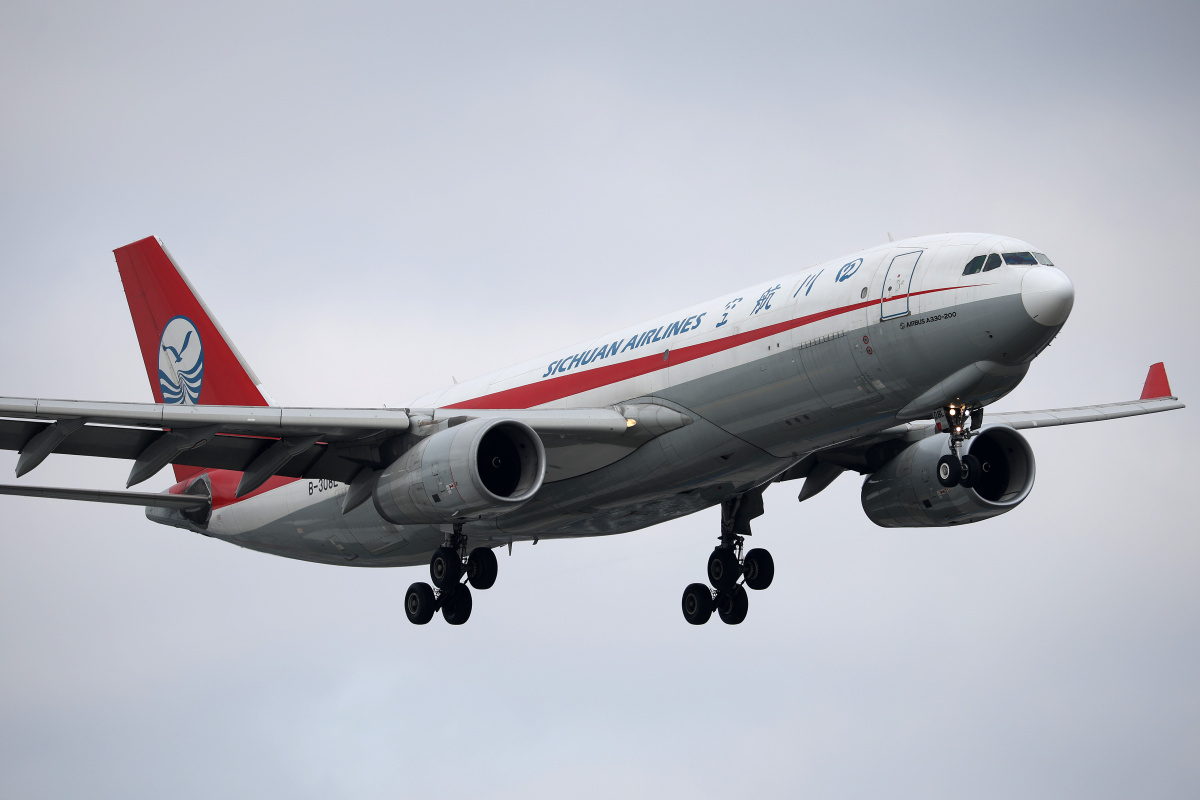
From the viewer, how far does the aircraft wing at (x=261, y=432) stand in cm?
2331

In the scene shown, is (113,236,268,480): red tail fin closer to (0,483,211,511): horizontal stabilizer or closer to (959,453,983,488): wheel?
(0,483,211,511): horizontal stabilizer

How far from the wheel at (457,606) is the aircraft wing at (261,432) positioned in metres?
3.91

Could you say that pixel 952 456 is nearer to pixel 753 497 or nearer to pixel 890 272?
pixel 890 272

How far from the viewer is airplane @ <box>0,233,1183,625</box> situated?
2169 cm

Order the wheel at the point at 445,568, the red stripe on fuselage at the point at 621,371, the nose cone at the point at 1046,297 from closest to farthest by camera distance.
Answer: the nose cone at the point at 1046,297
the red stripe on fuselage at the point at 621,371
the wheel at the point at 445,568

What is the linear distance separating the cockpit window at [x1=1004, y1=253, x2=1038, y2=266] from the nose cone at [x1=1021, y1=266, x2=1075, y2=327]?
13.7 inches

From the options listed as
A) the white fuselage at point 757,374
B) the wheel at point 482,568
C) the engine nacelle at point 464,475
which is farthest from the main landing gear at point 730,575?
the engine nacelle at point 464,475

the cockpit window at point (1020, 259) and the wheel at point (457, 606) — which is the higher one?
the cockpit window at point (1020, 259)

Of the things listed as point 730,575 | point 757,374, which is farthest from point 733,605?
point 757,374

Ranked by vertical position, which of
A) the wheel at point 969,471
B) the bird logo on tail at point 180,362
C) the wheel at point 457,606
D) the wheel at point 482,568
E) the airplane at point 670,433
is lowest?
the wheel at point 457,606

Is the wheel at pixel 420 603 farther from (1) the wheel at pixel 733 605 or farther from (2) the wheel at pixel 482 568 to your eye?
(1) the wheel at pixel 733 605

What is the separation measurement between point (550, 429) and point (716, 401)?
10.6 ft

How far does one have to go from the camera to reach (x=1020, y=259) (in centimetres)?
2116

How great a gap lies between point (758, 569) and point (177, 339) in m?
17.0
